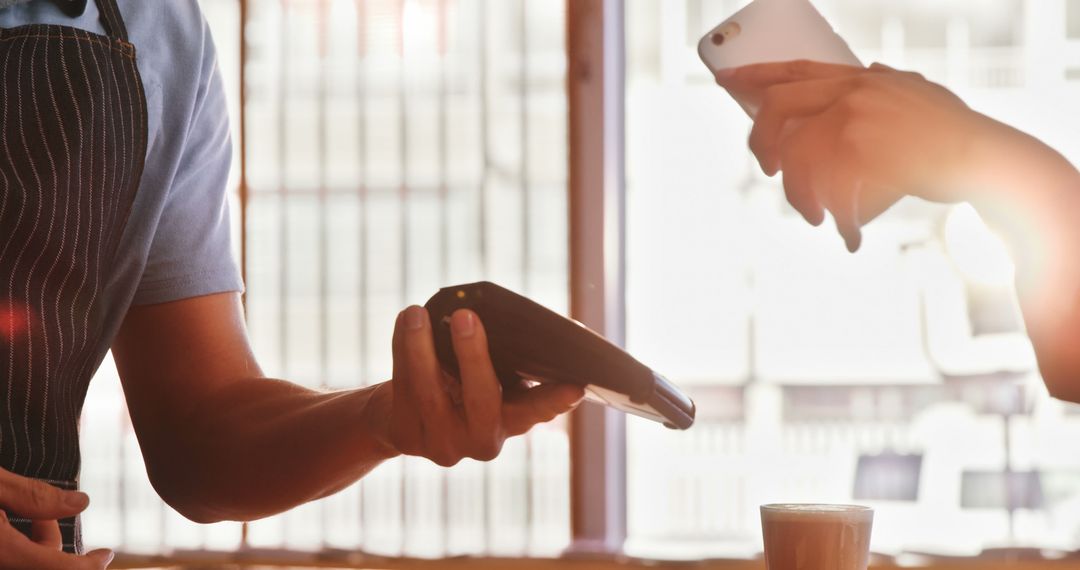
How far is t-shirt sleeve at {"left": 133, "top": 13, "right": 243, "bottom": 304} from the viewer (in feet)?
3.30

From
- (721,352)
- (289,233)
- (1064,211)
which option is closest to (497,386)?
(1064,211)

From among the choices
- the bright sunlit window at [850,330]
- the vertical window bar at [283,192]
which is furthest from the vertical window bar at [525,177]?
the vertical window bar at [283,192]

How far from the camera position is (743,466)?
9.27 feet

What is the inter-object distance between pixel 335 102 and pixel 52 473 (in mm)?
2221

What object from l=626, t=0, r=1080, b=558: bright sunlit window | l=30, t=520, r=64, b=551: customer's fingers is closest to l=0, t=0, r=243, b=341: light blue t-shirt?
l=30, t=520, r=64, b=551: customer's fingers

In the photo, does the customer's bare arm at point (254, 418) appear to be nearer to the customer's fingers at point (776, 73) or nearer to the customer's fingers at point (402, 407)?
the customer's fingers at point (402, 407)

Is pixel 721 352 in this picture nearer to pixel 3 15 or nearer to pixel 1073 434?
pixel 1073 434

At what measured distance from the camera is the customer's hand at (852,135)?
44.3 inches

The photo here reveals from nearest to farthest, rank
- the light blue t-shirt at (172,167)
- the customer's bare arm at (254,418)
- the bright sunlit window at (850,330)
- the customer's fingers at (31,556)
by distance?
the customer's fingers at (31,556), the customer's bare arm at (254,418), the light blue t-shirt at (172,167), the bright sunlit window at (850,330)

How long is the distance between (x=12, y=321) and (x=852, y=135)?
2.67ft

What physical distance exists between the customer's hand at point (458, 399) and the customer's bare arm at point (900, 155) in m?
0.41

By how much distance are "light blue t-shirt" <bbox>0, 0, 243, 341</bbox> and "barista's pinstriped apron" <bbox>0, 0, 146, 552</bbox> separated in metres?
0.02

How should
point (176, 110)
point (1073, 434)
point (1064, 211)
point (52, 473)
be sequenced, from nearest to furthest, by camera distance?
point (52, 473), point (176, 110), point (1064, 211), point (1073, 434)

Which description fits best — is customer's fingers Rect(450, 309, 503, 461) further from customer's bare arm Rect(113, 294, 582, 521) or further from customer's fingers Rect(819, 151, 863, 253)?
customer's fingers Rect(819, 151, 863, 253)
